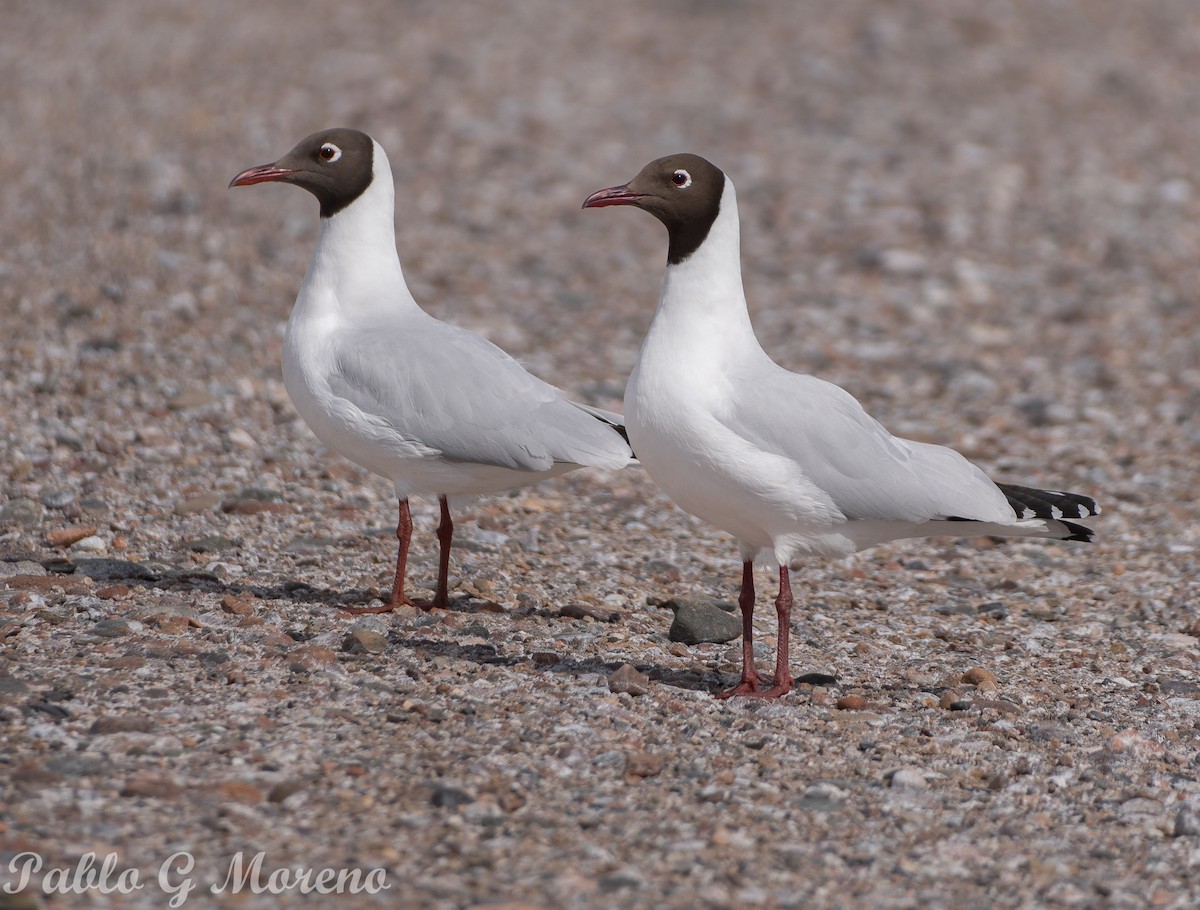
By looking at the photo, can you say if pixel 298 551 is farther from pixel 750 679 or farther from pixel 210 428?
pixel 750 679

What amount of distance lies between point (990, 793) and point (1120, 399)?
5.90 meters

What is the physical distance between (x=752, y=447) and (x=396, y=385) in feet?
5.13

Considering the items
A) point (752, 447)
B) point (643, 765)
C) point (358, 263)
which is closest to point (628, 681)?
point (643, 765)

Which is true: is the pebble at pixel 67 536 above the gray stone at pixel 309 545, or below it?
below

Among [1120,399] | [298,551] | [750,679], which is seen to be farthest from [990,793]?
[1120,399]

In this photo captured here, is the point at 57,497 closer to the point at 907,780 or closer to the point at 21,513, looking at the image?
the point at 21,513

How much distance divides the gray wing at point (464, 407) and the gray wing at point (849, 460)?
2.66ft

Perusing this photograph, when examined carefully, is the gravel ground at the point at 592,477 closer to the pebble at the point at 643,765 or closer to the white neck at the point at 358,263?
the pebble at the point at 643,765

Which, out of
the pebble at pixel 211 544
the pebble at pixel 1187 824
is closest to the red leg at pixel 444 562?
the pebble at pixel 211 544

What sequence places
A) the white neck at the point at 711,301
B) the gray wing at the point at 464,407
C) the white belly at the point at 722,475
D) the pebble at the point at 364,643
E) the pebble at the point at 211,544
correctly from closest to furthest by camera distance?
the white belly at the point at 722,475, the white neck at the point at 711,301, the pebble at the point at 364,643, the gray wing at the point at 464,407, the pebble at the point at 211,544

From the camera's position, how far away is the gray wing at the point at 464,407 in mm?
6004

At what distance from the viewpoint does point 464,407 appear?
606cm

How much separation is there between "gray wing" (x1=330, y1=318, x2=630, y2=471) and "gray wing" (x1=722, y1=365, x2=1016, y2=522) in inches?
31.9

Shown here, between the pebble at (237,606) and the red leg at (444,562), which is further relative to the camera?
the red leg at (444,562)
